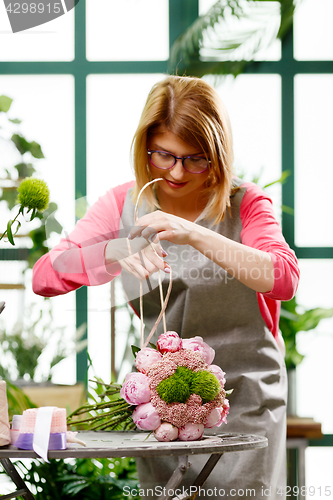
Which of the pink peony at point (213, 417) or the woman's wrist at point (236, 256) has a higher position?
the woman's wrist at point (236, 256)

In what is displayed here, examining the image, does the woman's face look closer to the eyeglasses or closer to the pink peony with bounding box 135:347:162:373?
the eyeglasses

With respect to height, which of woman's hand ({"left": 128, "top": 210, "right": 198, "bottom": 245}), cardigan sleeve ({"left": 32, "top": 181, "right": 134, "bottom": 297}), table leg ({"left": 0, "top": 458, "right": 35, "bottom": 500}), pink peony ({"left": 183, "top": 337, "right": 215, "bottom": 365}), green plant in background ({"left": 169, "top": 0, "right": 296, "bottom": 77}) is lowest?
table leg ({"left": 0, "top": 458, "right": 35, "bottom": 500})

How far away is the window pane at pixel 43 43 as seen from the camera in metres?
2.64

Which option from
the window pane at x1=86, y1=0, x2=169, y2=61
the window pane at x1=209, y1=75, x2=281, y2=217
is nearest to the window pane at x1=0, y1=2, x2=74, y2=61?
the window pane at x1=86, y1=0, x2=169, y2=61

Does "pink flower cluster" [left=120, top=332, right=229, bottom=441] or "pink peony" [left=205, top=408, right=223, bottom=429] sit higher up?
"pink flower cluster" [left=120, top=332, right=229, bottom=441]

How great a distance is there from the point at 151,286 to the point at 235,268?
0.85ft

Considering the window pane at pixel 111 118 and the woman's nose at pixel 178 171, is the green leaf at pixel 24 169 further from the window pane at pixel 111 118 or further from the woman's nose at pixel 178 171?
the woman's nose at pixel 178 171

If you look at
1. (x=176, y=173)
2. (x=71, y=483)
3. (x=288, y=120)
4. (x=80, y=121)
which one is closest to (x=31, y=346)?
(x=71, y=483)

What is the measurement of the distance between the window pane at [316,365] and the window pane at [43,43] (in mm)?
1744

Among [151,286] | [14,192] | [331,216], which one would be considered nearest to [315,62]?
[331,216]

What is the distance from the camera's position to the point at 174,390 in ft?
2.59

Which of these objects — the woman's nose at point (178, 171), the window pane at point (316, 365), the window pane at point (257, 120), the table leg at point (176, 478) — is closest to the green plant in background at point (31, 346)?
the window pane at point (316, 365)

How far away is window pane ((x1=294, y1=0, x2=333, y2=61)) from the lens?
2695 mm

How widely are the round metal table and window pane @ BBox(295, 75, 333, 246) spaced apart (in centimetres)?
195
